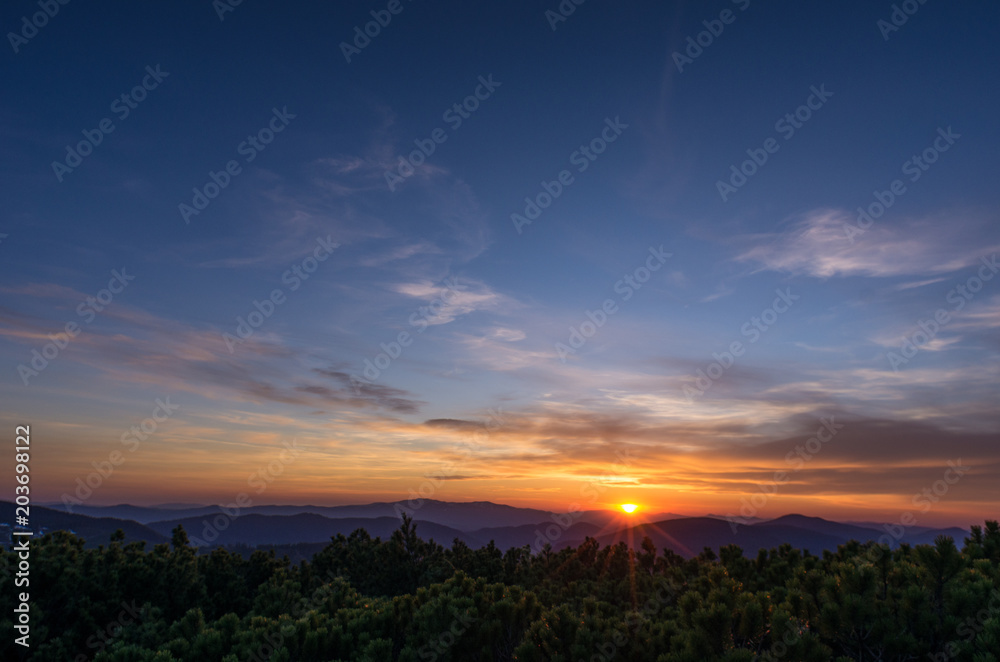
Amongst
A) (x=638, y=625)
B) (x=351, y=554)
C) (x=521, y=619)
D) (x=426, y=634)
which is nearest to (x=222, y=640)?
(x=426, y=634)

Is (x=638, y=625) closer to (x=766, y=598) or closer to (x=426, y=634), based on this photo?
(x=766, y=598)

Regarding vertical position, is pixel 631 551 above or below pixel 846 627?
below

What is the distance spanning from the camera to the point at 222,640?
29.3 feet

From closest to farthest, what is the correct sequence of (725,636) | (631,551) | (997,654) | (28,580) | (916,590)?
(997,654), (725,636), (916,590), (28,580), (631,551)

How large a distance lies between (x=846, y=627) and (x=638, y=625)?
3482mm

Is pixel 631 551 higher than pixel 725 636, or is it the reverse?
pixel 725 636

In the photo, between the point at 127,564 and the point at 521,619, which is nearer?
the point at 521,619

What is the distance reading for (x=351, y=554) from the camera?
106 feet

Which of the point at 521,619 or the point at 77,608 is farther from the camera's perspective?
the point at 77,608

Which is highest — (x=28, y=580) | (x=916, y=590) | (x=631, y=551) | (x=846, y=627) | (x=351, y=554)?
(x=916, y=590)

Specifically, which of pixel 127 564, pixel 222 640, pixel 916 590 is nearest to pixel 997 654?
pixel 916 590

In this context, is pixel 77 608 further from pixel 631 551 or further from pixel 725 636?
pixel 631 551

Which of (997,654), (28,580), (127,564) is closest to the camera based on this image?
(997,654)

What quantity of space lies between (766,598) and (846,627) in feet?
4.72
